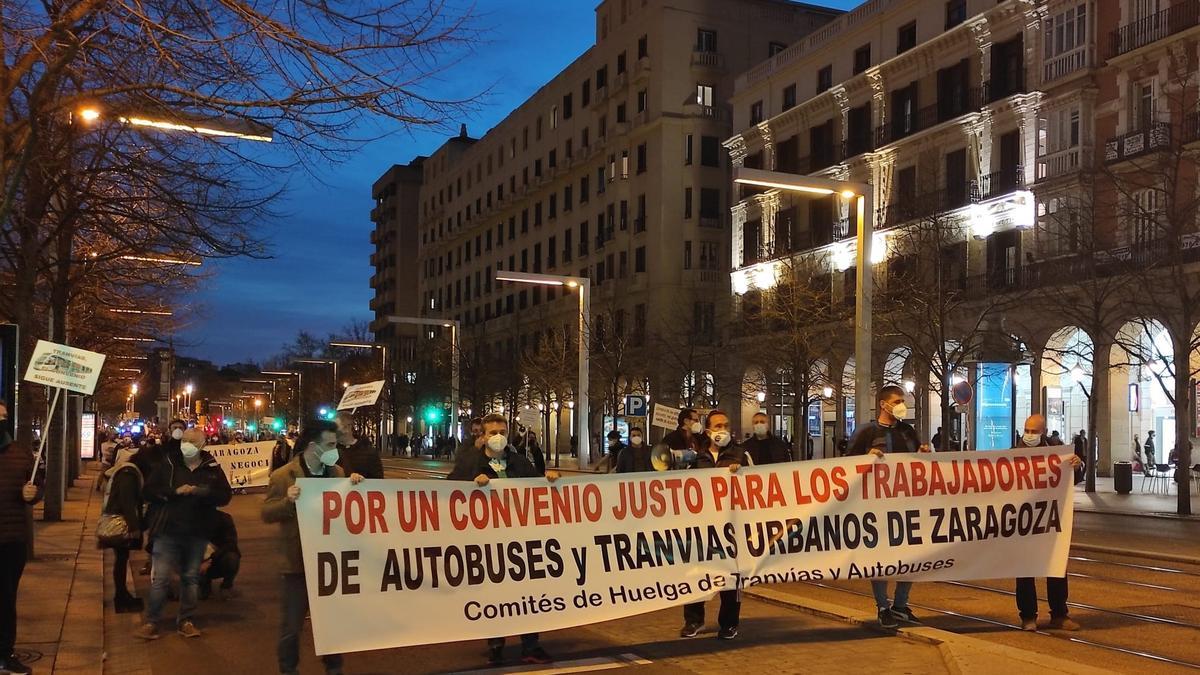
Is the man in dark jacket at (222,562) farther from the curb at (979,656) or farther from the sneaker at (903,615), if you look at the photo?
the sneaker at (903,615)

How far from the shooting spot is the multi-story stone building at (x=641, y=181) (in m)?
62.9

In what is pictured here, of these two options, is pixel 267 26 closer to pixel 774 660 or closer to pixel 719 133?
pixel 774 660

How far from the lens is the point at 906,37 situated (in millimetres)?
46688

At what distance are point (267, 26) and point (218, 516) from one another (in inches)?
201

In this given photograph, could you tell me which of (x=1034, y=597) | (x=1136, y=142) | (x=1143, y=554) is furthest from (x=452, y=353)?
(x=1034, y=597)

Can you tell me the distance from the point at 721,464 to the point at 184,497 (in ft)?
15.1

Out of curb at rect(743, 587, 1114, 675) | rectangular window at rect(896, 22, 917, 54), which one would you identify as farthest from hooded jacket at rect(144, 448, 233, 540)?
rectangular window at rect(896, 22, 917, 54)

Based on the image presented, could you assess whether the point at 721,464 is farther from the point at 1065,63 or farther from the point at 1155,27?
the point at 1065,63

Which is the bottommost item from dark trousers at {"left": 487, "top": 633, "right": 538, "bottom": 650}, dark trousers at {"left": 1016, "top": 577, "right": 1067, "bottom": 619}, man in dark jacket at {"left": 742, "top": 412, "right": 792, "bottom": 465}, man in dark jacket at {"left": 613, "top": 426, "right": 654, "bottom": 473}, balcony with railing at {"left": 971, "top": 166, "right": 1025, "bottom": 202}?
dark trousers at {"left": 487, "top": 633, "right": 538, "bottom": 650}

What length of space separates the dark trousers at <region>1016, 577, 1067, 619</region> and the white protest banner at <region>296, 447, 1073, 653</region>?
29 cm

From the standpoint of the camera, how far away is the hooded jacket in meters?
10.0

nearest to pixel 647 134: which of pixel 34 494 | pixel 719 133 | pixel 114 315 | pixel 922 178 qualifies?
pixel 719 133

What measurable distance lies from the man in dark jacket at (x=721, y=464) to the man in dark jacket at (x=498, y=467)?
A: 57.8 inches

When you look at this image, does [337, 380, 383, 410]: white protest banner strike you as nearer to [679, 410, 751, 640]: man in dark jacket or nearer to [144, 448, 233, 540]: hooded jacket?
[144, 448, 233, 540]: hooded jacket
